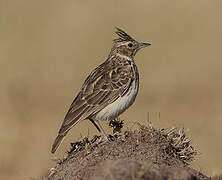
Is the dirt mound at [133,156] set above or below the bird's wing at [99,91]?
below

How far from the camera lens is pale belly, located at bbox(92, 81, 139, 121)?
28.6 feet

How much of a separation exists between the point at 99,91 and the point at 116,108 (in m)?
0.43

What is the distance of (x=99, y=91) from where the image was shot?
902 centimetres

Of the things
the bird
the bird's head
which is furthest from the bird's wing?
the bird's head

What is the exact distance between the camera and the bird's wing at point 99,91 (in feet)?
27.9

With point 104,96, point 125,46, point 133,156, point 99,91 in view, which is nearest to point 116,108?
point 104,96

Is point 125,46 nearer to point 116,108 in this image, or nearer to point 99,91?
point 99,91

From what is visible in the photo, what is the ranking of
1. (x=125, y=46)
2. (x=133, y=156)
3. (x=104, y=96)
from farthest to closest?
(x=125, y=46), (x=104, y=96), (x=133, y=156)

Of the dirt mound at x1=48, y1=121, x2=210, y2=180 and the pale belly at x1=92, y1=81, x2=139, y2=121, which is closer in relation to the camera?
the dirt mound at x1=48, y1=121, x2=210, y2=180

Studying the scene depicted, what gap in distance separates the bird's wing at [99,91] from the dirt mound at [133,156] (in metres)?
0.68

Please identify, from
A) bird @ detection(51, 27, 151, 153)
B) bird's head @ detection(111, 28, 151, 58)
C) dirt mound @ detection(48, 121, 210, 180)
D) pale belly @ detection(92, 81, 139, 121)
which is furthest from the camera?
bird's head @ detection(111, 28, 151, 58)

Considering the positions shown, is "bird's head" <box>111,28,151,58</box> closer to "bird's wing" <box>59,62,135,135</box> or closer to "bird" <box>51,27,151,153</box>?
"bird" <box>51,27,151,153</box>

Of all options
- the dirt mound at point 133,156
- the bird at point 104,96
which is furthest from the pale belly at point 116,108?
the dirt mound at point 133,156

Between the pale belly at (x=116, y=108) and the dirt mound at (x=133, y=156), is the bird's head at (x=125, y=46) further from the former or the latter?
the dirt mound at (x=133, y=156)
